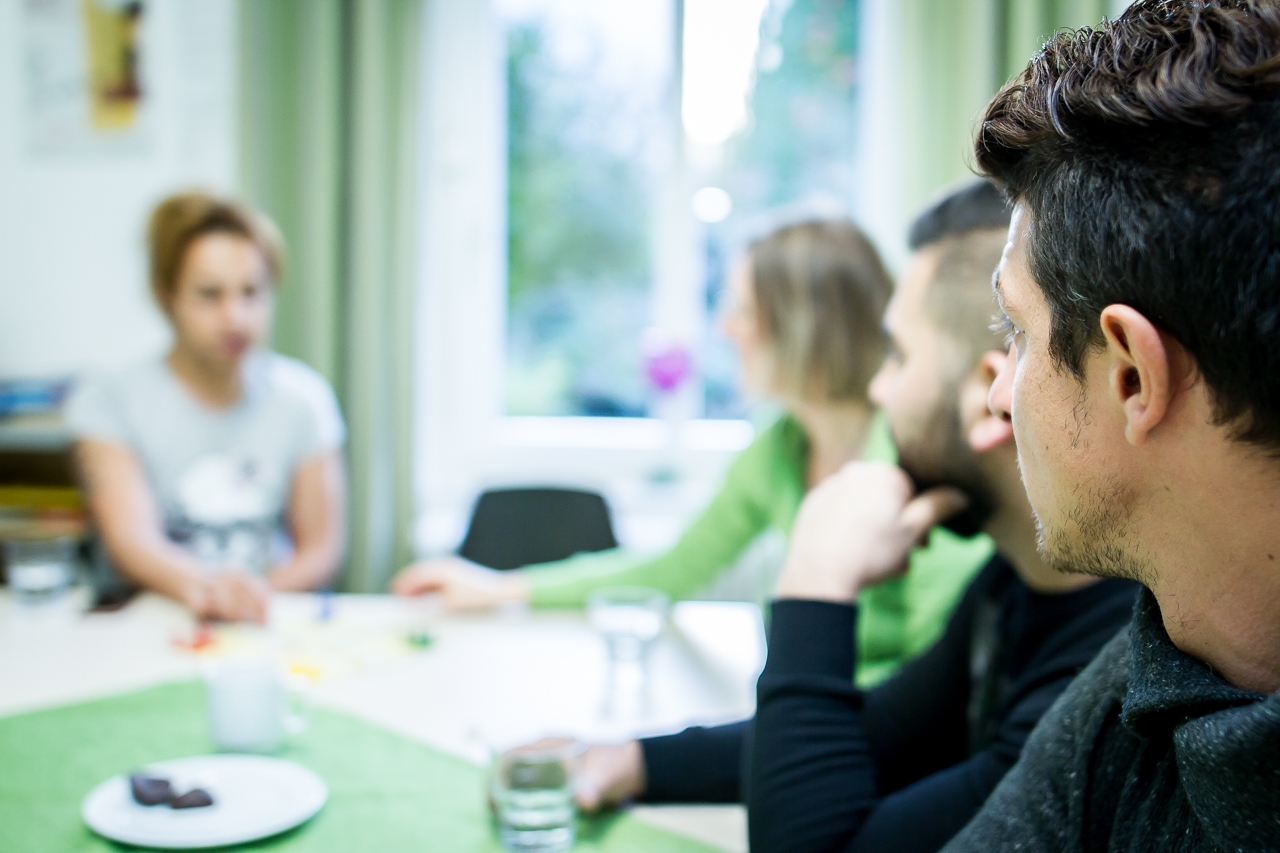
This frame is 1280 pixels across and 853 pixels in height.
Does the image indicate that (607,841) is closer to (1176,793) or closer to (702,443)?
(1176,793)

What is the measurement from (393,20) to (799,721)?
8.46ft

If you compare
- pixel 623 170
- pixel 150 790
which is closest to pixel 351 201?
pixel 623 170

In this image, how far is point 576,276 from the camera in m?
3.29

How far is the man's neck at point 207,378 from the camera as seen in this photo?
7.47ft

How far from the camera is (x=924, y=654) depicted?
1.23 meters

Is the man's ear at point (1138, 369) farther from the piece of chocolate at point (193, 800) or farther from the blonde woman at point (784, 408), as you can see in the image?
the blonde woman at point (784, 408)

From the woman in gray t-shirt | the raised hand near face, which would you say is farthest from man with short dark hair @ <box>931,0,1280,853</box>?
the woman in gray t-shirt

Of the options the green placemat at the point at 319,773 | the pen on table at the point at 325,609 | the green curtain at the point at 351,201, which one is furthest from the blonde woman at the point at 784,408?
the green curtain at the point at 351,201

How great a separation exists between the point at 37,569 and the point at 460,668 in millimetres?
764

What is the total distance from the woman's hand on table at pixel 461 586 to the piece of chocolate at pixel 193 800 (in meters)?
0.77

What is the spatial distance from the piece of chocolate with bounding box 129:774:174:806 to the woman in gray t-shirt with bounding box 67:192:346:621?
1217 mm

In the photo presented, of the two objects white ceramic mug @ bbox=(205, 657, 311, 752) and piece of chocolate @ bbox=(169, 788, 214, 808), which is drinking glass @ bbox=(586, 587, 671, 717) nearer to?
white ceramic mug @ bbox=(205, 657, 311, 752)

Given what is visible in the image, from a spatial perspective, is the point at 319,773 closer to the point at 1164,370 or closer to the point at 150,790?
the point at 150,790

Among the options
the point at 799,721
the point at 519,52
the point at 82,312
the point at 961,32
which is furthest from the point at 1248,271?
the point at 82,312
